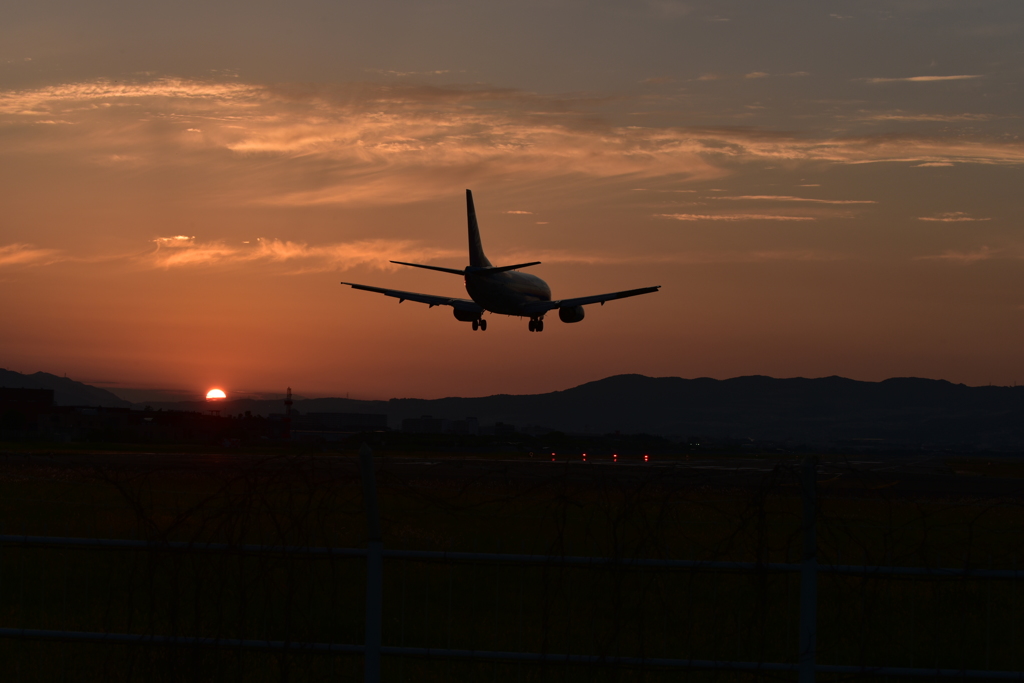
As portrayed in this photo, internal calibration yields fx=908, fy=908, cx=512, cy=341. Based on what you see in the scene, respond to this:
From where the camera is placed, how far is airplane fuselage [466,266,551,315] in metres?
62.6

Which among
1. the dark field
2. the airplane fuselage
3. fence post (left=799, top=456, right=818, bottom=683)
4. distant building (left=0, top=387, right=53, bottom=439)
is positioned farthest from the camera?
distant building (left=0, top=387, right=53, bottom=439)

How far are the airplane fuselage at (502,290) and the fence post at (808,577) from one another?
55.0 m

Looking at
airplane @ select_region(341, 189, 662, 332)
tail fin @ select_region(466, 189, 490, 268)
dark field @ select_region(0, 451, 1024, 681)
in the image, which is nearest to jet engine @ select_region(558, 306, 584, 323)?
airplane @ select_region(341, 189, 662, 332)

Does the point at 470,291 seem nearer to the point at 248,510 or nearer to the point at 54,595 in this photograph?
the point at 54,595

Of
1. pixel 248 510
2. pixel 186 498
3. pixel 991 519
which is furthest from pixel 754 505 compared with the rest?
pixel 991 519

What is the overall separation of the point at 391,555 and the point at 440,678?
341 cm

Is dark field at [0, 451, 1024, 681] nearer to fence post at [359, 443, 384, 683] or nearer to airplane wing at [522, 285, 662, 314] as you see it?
fence post at [359, 443, 384, 683]

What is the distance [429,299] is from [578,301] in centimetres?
1156

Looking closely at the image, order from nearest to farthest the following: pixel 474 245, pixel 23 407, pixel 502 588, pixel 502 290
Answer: pixel 502 588
pixel 502 290
pixel 474 245
pixel 23 407

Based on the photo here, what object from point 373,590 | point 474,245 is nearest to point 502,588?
point 373,590

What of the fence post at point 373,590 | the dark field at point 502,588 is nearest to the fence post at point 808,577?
the dark field at point 502,588

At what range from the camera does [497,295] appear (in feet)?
210

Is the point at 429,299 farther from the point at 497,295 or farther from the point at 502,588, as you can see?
the point at 502,588

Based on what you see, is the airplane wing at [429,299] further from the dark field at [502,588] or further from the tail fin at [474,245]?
the dark field at [502,588]
